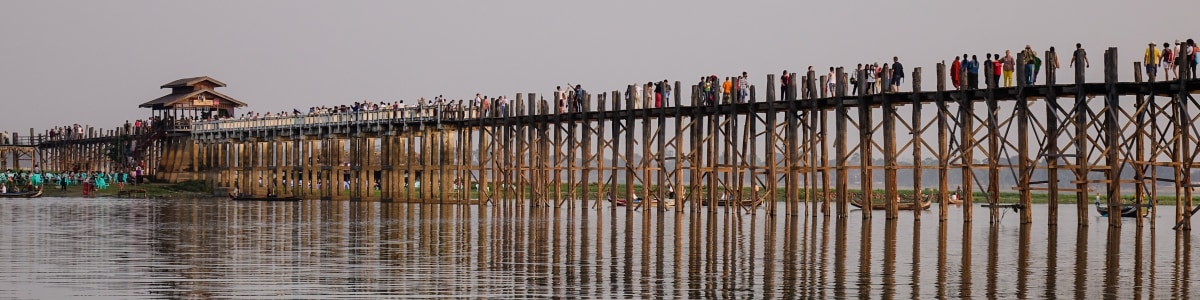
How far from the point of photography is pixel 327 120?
2881 inches

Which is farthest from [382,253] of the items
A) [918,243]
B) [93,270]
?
[918,243]

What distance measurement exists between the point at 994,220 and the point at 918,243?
969 centimetres

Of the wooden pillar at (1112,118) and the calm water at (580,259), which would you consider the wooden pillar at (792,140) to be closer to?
the calm water at (580,259)

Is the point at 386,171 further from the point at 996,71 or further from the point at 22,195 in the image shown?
the point at 996,71

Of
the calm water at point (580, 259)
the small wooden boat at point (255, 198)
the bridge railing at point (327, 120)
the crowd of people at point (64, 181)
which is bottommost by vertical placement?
the calm water at point (580, 259)

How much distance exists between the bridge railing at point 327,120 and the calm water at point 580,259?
20952mm

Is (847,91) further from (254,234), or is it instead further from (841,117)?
(254,234)

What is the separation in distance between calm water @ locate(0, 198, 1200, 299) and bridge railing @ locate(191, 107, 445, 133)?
68.7 ft

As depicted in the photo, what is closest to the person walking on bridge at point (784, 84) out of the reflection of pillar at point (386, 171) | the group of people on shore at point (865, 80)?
the group of people on shore at point (865, 80)

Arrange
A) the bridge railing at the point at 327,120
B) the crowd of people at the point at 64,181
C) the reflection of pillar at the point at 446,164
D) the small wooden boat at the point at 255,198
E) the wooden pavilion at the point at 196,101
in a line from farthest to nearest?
the wooden pavilion at the point at 196,101
the crowd of people at the point at 64,181
the small wooden boat at the point at 255,198
the bridge railing at the point at 327,120
the reflection of pillar at the point at 446,164

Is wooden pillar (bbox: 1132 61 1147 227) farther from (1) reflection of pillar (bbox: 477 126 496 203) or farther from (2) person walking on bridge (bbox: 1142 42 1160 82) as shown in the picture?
(1) reflection of pillar (bbox: 477 126 496 203)

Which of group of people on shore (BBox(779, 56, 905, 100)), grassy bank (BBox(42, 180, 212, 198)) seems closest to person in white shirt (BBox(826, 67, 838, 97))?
group of people on shore (BBox(779, 56, 905, 100))

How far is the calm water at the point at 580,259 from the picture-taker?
23062mm

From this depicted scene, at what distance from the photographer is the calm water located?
2306 centimetres
